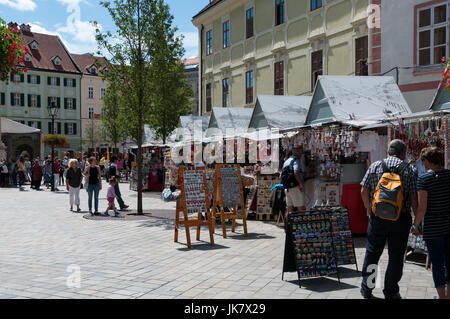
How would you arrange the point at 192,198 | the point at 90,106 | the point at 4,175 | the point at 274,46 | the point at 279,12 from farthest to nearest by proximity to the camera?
the point at 90,106 → the point at 4,175 → the point at 274,46 → the point at 279,12 → the point at 192,198

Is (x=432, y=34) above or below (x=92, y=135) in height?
above

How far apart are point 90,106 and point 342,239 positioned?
220ft

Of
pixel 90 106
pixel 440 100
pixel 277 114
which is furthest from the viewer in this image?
pixel 90 106

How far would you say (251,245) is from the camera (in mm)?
9086

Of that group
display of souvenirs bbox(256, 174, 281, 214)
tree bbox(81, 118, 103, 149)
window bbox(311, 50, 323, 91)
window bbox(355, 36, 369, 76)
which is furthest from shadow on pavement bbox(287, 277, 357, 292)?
tree bbox(81, 118, 103, 149)

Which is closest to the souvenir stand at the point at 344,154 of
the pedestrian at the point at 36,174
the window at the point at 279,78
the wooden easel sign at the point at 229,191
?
the wooden easel sign at the point at 229,191

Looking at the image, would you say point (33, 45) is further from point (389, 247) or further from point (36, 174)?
point (389, 247)

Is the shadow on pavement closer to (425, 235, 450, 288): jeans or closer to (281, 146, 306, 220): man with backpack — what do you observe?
(425, 235, 450, 288): jeans

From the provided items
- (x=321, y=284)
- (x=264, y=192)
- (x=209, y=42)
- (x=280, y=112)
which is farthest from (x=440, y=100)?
(x=209, y=42)

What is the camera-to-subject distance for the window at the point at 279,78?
2299 centimetres

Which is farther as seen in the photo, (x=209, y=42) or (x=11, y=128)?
(x=209, y=42)

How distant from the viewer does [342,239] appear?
6.82m
